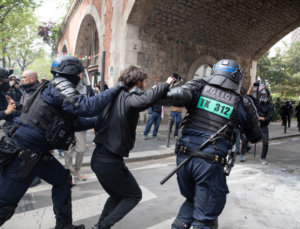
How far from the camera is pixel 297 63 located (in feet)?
104

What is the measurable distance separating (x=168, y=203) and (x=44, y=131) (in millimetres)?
2053

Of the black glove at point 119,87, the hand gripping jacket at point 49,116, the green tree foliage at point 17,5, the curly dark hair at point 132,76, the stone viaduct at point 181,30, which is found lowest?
the hand gripping jacket at point 49,116

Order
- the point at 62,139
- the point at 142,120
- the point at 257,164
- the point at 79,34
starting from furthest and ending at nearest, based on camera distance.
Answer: the point at 79,34 → the point at 142,120 → the point at 257,164 → the point at 62,139

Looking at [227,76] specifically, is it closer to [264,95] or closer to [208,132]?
[208,132]

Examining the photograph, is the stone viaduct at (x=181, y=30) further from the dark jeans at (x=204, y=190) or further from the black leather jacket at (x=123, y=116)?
the dark jeans at (x=204, y=190)

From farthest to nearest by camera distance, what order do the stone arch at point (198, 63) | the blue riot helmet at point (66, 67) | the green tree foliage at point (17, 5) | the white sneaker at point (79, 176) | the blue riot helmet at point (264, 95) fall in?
the green tree foliage at point (17, 5), the stone arch at point (198, 63), the blue riot helmet at point (264, 95), the white sneaker at point (79, 176), the blue riot helmet at point (66, 67)

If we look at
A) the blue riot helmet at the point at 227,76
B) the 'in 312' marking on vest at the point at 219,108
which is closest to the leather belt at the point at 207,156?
the 'in 312' marking on vest at the point at 219,108

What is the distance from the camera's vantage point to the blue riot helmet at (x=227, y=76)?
2086 mm

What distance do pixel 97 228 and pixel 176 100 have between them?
1.45 metres

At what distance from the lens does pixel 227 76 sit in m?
2.13

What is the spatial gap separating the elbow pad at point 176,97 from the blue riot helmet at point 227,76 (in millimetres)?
298

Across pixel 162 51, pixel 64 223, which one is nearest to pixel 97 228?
pixel 64 223

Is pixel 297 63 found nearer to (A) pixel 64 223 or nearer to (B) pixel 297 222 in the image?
(B) pixel 297 222

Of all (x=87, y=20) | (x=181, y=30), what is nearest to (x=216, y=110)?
(x=181, y=30)
